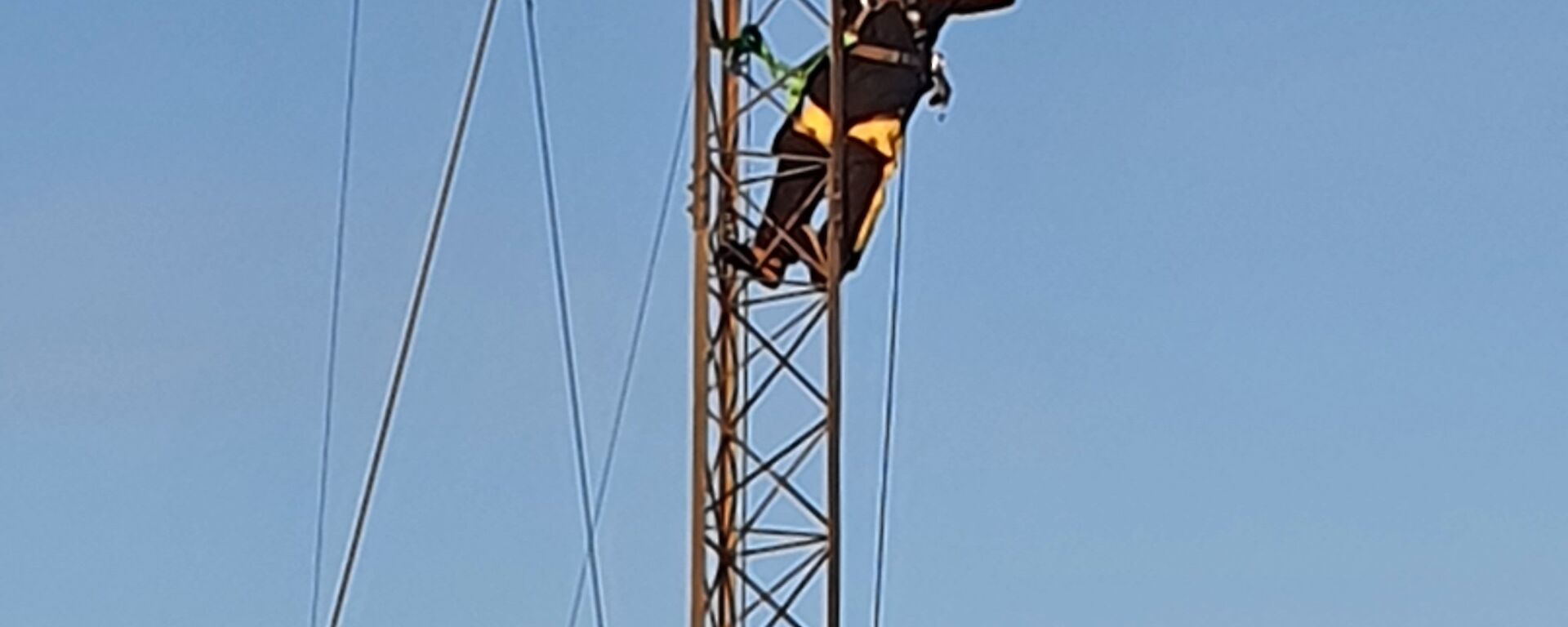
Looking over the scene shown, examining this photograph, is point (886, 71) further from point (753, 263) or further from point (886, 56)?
point (753, 263)

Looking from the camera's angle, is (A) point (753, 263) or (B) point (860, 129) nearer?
(B) point (860, 129)

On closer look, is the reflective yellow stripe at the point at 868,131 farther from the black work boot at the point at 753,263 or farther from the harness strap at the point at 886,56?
the black work boot at the point at 753,263

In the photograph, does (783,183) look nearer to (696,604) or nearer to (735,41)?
(735,41)

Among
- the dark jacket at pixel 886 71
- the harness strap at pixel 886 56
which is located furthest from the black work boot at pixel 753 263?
the harness strap at pixel 886 56

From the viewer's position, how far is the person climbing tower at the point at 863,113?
1497cm

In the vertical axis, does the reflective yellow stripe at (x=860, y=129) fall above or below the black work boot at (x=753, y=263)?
above

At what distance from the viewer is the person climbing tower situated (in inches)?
589

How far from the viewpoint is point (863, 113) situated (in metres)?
15.0

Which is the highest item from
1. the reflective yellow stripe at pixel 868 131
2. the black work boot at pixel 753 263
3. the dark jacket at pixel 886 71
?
the dark jacket at pixel 886 71

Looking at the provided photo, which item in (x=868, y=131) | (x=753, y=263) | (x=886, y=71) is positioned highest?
(x=886, y=71)

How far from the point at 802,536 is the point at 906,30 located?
2.28m

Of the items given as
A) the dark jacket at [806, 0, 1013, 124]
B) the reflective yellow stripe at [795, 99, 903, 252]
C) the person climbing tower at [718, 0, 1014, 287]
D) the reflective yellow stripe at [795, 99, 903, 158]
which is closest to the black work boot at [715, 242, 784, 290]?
the person climbing tower at [718, 0, 1014, 287]

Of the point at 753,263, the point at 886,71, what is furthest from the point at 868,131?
the point at 753,263

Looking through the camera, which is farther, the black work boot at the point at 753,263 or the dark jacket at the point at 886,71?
the black work boot at the point at 753,263
